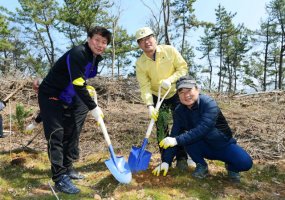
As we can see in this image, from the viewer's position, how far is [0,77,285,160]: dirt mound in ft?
18.4

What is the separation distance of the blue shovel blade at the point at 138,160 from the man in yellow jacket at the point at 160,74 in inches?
17.3

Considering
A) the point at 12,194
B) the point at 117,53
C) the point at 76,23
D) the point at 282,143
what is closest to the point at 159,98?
the point at 12,194

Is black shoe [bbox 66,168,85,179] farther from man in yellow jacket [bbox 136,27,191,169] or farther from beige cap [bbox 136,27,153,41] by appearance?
beige cap [bbox 136,27,153,41]

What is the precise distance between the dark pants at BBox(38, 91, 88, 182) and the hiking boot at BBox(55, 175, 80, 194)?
2.2 inches

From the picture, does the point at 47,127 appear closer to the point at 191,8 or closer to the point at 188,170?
the point at 188,170

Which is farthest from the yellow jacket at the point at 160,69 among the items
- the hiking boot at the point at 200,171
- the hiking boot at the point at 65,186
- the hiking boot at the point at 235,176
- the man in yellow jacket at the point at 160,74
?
the hiking boot at the point at 65,186

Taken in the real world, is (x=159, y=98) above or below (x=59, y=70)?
below

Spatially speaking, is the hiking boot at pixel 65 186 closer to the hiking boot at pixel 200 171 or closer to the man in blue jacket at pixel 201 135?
the man in blue jacket at pixel 201 135

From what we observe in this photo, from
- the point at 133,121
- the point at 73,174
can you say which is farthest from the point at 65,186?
the point at 133,121

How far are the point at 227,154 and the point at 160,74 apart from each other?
1.37 metres

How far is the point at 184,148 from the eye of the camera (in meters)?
4.52

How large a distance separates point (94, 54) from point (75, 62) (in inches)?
12.7

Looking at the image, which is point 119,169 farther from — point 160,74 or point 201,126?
point 160,74

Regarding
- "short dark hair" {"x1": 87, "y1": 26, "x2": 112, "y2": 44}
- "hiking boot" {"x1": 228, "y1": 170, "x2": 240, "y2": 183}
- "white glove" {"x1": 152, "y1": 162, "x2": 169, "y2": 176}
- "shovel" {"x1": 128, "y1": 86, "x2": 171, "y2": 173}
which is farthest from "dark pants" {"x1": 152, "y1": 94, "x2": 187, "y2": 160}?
"short dark hair" {"x1": 87, "y1": 26, "x2": 112, "y2": 44}
